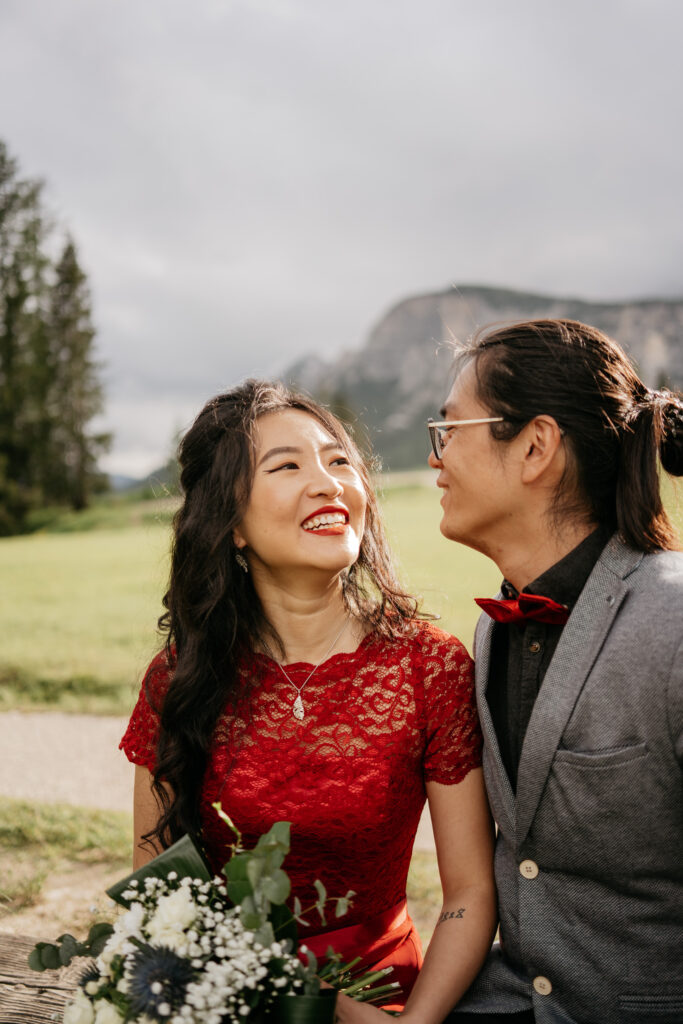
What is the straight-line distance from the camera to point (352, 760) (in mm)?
2871

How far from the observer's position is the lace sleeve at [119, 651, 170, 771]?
3.02 meters

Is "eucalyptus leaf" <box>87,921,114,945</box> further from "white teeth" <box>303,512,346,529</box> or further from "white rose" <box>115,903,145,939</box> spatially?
"white teeth" <box>303,512,346,529</box>

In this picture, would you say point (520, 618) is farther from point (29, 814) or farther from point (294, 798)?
point (29, 814)

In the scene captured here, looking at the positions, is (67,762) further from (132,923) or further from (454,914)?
(132,923)

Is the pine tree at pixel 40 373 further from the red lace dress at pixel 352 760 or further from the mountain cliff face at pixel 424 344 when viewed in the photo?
the mountain cliff face at pixel 424 344

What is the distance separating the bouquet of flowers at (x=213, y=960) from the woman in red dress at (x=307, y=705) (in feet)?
2.49

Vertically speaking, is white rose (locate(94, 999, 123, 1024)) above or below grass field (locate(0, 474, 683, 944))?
above

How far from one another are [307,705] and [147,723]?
592 mm

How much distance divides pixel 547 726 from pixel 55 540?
28.8 metres

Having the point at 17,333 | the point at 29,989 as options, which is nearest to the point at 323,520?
the point at 29,989

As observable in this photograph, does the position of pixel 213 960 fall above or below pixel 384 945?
above

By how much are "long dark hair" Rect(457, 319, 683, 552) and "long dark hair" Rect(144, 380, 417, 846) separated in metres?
0.85

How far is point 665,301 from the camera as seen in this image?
554 feet

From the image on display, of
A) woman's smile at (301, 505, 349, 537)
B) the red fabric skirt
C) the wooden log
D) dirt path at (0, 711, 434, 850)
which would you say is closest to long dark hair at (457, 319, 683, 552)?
woman's smile at (301, 505, 349, 537)
